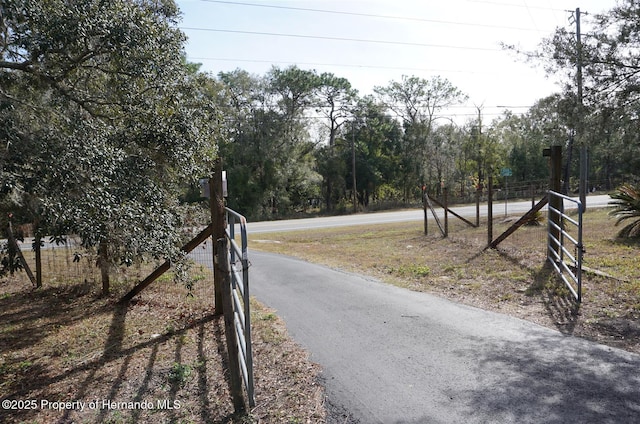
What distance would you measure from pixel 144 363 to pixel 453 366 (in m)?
3.54

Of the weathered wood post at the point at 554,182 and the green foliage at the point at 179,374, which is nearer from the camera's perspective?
the green foliage at the point at 179,374

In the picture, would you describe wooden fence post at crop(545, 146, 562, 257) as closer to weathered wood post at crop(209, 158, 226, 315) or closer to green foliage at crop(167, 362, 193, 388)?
weathered wood post at crop(209, 158, 226, 315)

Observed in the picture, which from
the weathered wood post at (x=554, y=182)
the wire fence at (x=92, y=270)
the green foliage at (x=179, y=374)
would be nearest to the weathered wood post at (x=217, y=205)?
the green foliage at (x=179, y=374)

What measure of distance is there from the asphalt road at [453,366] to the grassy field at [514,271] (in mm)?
643

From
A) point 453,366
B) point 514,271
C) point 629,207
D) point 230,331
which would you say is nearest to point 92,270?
point 230,331

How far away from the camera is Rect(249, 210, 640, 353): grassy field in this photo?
5980 mm

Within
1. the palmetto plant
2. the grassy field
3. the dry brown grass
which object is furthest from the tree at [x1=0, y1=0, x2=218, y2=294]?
the palmetto plant

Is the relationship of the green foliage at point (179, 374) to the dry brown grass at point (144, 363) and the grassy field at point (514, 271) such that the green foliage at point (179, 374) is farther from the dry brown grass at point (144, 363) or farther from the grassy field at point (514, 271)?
the grassy field at point (514, 271)

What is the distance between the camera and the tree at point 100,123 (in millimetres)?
4445

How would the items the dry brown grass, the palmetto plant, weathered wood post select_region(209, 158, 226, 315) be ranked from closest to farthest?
the dry brown grass
weathered wood post select_region(209, 158, 226, 315)
the palmetto plant

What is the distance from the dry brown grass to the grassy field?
11.5 ft

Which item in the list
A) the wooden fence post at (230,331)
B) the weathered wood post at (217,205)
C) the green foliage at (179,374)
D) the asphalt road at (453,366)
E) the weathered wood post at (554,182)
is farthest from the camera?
the weathered wood post at (554,182)

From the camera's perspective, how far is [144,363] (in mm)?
5285

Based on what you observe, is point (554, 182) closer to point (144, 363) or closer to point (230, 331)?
point (230, 331)
